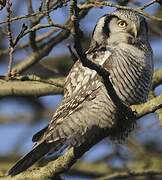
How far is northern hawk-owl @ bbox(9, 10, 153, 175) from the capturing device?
403cm

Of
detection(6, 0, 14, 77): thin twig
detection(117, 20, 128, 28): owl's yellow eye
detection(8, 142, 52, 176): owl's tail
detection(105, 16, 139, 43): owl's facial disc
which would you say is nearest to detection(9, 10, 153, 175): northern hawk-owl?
detection(8, 142, 52, 176): owl's tail

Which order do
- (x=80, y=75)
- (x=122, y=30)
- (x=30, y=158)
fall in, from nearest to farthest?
(x=30, y=158) → (x=80, y=75) → (x=122, y=30)

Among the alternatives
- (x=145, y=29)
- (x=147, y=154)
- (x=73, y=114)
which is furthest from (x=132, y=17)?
(x=147, y=154)

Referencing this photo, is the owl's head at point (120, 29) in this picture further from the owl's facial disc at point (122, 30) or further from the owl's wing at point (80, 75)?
the owl's wing at point (80, 75)

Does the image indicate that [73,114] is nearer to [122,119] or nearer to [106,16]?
[122,119]

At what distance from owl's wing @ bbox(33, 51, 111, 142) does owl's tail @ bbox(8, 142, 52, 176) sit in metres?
0.08

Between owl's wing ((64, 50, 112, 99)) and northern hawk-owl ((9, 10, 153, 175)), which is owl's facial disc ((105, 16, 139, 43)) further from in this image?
owl's wing ((64, 50, 112, 99))

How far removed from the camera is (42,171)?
3.77 metres

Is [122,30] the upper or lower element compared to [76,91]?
upper

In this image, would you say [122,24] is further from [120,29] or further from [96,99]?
[96,99]

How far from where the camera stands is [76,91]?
416 cm

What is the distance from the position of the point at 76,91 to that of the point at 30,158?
1.97ft

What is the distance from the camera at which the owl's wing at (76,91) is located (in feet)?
13.3

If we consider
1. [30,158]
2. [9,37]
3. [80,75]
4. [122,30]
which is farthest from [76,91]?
[9,37]
